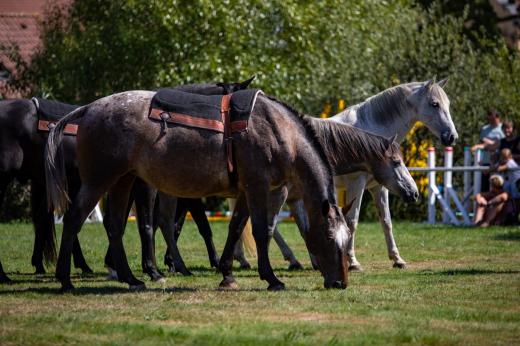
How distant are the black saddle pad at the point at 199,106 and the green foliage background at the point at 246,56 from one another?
1682 centimetres

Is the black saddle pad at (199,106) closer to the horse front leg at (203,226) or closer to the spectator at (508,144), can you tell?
the horse front leg at (203,226)

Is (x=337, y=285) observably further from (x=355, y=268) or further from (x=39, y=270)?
(x=39, y=270)

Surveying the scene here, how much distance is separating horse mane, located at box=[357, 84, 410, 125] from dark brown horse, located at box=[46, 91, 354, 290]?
9.71ft

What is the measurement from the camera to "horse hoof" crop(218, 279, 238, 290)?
1051 centimetres

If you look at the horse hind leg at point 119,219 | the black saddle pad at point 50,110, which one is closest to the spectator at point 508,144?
the black saddle pad at point 50,110

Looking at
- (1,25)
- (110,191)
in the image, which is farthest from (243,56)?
(110,191)

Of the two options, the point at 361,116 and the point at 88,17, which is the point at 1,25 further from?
the point at 361,116

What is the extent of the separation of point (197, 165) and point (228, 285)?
1.25m

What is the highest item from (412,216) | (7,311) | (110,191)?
(110,191)

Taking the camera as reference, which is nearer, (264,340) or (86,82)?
(264,340)

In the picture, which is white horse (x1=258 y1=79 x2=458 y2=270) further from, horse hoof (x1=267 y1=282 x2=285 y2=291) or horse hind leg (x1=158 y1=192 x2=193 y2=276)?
horse hoof (x1=267 y1=282 x2=285 y2=291)

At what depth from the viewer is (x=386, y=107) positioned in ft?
43.6

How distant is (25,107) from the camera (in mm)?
12438

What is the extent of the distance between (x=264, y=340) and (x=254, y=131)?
337 cm
